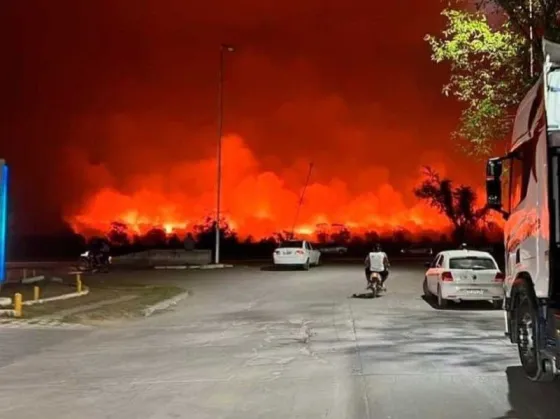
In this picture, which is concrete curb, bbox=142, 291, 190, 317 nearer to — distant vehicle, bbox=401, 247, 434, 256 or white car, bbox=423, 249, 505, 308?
white car, bbox=423, 249, 505, 308

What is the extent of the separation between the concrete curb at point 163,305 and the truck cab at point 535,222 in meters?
10.7

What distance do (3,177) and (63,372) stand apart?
33.5 feet

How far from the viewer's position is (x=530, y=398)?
8711 mm

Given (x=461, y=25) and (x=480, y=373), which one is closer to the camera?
(x=480, y=373)

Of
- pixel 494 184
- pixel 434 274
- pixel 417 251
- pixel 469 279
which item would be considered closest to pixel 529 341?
pixel 494 184

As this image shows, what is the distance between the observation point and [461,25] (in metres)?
17.9

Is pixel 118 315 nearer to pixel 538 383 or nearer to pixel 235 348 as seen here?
pixel 235 348

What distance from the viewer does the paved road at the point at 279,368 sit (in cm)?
827

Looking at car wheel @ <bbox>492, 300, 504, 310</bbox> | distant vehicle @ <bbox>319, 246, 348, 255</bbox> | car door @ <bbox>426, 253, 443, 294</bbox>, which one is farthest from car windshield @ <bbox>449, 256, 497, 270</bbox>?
distant vehicle @ <bbox>319, 246, 348, 255</bbox>

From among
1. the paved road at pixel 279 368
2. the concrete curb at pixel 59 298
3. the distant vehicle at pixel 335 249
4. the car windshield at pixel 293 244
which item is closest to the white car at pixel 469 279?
the paved road at pixel 279 368

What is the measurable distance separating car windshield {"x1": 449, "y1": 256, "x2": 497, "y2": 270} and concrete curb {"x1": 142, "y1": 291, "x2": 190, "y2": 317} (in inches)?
310

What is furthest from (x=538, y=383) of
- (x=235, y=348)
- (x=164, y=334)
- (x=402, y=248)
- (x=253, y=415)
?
(x=402, y=248)

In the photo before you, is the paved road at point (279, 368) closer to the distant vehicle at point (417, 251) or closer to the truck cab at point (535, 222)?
the truck cab at point (535, 222)

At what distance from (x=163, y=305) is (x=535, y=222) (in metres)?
13.4
